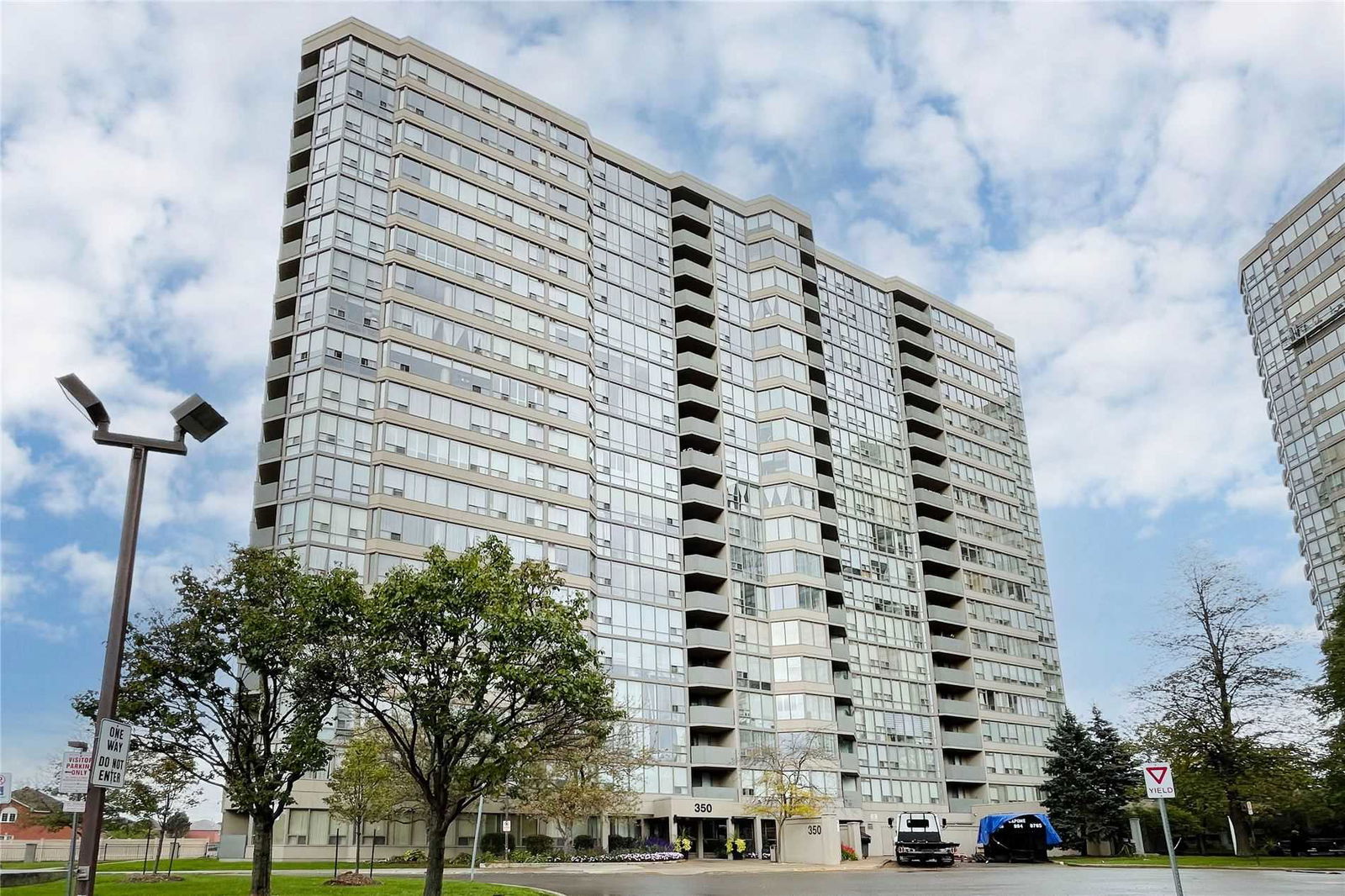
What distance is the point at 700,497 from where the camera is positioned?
77.8 m

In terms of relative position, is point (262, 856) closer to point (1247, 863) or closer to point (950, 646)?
point (1247, 863)

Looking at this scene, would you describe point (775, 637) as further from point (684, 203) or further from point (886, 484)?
point (684, 203)

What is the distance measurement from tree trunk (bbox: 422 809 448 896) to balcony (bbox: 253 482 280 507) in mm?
35892

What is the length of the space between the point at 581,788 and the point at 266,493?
24804mm

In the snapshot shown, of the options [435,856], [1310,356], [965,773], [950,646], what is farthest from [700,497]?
[1310,356]

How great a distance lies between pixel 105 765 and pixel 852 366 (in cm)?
8494

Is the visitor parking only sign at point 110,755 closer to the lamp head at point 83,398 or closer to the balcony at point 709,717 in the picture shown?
the lamp head at point 83,398

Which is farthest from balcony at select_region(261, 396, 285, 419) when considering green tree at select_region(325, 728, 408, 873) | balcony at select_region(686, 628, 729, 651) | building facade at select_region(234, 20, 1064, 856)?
balcony at select_region(686, 628, 729, 651)

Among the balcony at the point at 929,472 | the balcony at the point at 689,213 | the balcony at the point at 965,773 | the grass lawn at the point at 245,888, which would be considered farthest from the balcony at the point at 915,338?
the grass lawn at the point at 245,888

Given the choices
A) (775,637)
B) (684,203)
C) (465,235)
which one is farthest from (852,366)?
(465,235)

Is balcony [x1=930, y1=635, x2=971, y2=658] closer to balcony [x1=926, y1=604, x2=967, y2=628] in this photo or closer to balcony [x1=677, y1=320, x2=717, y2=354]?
balcony [x1=926, y1=604, x2=967, y2=628]

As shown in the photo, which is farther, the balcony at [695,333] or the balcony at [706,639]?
the balcony at [695,333]

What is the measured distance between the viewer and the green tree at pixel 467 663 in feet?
91.2

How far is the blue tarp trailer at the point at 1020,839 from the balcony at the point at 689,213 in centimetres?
5102
